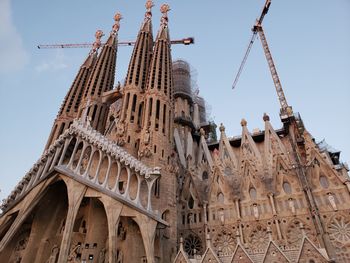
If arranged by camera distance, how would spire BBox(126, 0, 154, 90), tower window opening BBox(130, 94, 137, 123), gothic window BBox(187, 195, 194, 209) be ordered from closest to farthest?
1. gothic window BBox(187, 195, 194, 209)
2. tower window opening BBox(130, 94, 137, 123)
3. spire BBox(126, 0, 154, 90)

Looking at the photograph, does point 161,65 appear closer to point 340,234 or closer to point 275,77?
point 275,77

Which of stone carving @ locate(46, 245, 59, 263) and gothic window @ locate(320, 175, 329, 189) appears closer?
stone carving @ locate(46, 245, 59, 263)

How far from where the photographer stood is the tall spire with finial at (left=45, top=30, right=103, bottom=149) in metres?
26.4

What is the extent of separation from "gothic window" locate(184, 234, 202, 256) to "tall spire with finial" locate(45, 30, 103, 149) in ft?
49.0

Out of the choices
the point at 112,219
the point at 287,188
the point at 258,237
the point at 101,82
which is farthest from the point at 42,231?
the point at 101,82

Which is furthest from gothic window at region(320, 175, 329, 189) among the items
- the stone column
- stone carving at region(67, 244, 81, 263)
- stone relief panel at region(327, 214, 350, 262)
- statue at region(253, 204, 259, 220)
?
stone carving at region(67, 244, 81, 263)

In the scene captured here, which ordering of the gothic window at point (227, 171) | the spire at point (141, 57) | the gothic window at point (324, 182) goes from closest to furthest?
the gothic window at point (324, 182) < the gothic window at point (227, 171) < the spire at point (141, 57)

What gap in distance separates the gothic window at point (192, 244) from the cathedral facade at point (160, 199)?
7 centimetres

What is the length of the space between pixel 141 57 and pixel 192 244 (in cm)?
1966

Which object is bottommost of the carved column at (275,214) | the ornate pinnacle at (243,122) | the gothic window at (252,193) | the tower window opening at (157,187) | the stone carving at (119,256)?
the stone carving at (119,256)

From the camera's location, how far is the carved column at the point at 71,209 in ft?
43.9

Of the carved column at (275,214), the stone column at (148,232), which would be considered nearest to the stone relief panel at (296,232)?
the carved column at (275,214)

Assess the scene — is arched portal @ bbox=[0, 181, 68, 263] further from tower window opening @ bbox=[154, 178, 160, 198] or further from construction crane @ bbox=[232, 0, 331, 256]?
construction crane @ bbox=[232, 0, 331, 256]

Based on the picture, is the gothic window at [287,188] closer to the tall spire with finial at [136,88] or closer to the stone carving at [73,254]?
the tall spire with finial at [136,88]
